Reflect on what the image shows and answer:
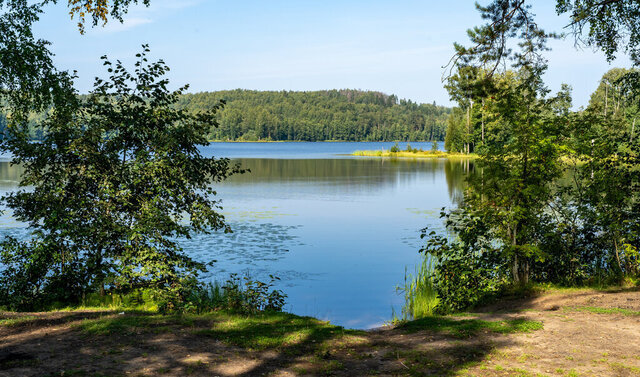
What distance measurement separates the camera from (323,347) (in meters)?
7.79

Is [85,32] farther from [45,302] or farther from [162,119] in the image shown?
[45,302]

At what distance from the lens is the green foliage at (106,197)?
35.8ft

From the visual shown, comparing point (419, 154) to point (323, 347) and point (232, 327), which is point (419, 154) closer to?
point (232, 327)

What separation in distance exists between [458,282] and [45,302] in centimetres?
895

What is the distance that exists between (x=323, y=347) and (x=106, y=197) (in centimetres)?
614

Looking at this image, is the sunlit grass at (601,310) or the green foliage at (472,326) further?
the sunlit grass at (601,310)

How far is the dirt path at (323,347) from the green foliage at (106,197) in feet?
5.94

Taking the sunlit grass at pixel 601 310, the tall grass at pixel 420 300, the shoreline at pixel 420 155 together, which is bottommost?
the tall grass at pixel 420 300

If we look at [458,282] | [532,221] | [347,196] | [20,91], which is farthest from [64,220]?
[347,196]

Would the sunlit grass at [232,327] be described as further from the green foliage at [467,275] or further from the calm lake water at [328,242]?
the calm lake water at [328,242]

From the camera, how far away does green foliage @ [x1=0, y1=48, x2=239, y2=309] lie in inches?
430

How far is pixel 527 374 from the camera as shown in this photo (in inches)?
254

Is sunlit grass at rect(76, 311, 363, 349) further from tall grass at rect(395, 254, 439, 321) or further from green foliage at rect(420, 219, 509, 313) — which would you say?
tall grass at rect(395, 254, 439, 321)

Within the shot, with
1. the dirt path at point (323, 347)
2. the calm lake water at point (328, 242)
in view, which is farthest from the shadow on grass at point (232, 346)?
the calm lake water at point (328, 242)
